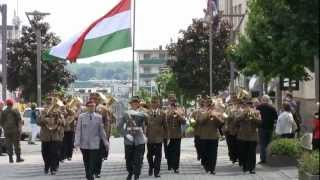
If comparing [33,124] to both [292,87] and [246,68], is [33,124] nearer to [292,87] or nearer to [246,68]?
[292,87]

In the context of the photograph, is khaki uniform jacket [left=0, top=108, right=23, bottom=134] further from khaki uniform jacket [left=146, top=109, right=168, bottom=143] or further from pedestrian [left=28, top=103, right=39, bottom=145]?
pedestrian [left=28, top=103, right=39, bottom=145]

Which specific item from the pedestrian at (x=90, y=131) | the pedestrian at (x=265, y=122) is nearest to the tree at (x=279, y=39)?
the pedestrian at (x=265, y=122)

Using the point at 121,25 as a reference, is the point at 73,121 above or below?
below

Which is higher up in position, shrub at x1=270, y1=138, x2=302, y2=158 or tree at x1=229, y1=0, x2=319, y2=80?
tree at x1=229, y1=0, x2=319, y2=80

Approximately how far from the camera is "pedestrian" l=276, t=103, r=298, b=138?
23562 millimetres

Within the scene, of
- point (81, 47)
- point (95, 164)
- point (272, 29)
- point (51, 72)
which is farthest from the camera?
Answer: point (51, 72)

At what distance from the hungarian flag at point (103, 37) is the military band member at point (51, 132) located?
16.0ft

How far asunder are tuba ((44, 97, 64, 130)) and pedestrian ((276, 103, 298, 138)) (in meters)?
5.54

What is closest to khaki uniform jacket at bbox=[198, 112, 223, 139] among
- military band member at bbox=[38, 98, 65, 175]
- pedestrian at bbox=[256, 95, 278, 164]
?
pedestrian at bbox=[256, 95, 278, 164]

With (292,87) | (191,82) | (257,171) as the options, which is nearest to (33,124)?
(292,87)

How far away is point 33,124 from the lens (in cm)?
3794

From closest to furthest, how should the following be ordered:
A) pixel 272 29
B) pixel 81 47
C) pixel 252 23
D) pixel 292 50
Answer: pixel 292 50 < pixel 272 29 < pixel 252 23 < pixel 81 47

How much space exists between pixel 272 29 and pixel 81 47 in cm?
1169

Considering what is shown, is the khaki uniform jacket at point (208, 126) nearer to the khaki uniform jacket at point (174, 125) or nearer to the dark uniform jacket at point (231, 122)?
the khaki uniform jacket at point (174, 125)
